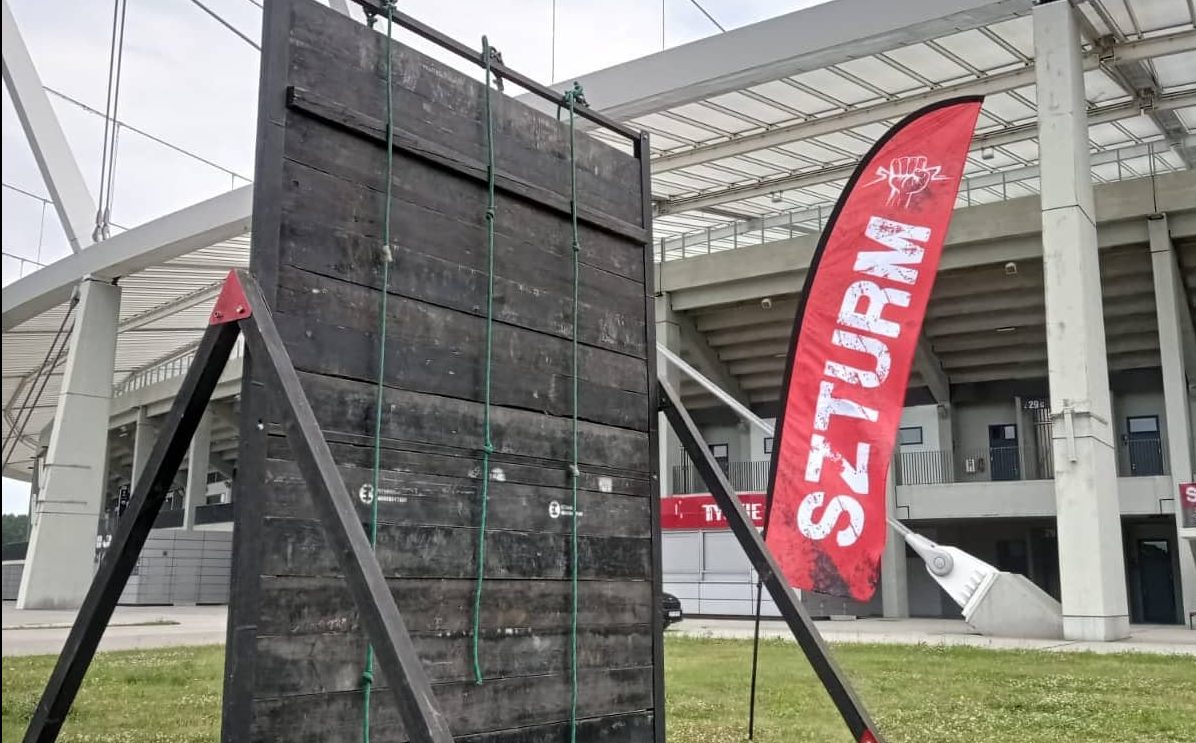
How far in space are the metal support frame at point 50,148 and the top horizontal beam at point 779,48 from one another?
1465 cm

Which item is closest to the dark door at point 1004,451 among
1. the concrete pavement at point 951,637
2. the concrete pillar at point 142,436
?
the concrete pavement at point 951,637

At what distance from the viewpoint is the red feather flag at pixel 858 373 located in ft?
22.8

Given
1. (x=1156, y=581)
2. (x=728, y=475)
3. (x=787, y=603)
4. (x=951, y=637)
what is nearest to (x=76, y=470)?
(x=728, y=475)

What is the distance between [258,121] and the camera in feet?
12.1

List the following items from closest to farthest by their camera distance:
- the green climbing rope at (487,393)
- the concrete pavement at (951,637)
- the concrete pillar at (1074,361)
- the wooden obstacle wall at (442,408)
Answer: the wooden obstacle wall at (442,408) → the green climbing rope at (487,393) → the concrete pavement at (951,637) → the concrete pillar at (1074,361)

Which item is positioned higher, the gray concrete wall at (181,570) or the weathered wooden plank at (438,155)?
the weathered wooden plank at (438,155)

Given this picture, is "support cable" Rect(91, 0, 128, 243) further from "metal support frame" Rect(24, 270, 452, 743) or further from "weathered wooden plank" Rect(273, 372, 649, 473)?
"metal support frame" Rect(24, 270, 452, 743)

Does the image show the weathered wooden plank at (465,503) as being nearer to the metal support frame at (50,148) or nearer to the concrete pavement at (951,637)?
the concrete pavement at (951,637)

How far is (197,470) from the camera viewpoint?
44094 mm

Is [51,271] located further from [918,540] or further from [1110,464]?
[1110,464]

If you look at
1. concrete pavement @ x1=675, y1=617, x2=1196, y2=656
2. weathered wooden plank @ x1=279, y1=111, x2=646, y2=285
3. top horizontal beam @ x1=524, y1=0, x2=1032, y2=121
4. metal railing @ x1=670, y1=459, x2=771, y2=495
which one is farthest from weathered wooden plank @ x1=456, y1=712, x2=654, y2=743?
metal railing @ x1=670, y1=459, x2=771, y2=495

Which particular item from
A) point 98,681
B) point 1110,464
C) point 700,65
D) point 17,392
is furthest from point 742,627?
point 17,392

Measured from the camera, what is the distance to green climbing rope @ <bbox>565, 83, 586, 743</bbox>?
14.8 feet

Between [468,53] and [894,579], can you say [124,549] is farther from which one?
[894,579]
